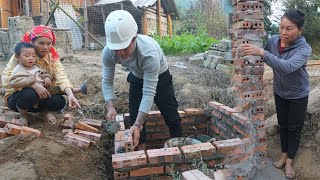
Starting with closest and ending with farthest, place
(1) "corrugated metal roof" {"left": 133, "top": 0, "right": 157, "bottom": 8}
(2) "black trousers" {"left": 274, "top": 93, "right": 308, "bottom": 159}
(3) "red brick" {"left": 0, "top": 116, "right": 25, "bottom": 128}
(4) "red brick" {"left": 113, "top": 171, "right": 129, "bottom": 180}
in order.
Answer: (4) "red brick" {"left": 113, "top": 171, "right": 129, "bottom": 180}, (2) "black trousers" {"left": 274, "top": 93, "right": 308, "bottom": 159}, (3) "red brick" {"left": 0, "top": 116, "right": 25, "bottom": 128}, (1) "corrugated metal roof" {"left": 133, "top": 0, "right": 157, "bottom": 8}

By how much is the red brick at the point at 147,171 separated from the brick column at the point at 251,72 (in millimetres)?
874

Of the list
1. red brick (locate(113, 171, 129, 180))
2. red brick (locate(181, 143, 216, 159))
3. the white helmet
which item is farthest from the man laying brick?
red brick (locate(181, 143, 216, 159))

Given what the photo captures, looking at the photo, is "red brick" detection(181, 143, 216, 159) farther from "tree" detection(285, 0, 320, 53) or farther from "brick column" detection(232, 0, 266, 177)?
"tree" detection(285, 0, 320, 53)

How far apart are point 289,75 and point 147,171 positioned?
1.54 m

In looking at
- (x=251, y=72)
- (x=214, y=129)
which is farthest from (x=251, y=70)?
(x=214, y=129)

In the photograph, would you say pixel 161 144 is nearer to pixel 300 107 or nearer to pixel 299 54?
pixel 300 107

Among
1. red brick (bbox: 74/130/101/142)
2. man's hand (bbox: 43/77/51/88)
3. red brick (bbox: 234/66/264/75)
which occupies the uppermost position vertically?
red brick (bbox: 234/66/264/75)

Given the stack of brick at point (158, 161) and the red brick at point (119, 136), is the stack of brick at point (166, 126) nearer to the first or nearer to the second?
the red brick at point (119, 136)

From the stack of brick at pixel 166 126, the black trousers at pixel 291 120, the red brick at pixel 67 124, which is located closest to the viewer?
the black trousers at pixel 291 120

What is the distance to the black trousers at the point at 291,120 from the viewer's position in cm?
274

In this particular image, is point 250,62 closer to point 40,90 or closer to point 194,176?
point 194,176

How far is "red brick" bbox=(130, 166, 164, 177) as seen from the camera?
7.57 ft

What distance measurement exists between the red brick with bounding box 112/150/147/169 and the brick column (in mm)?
1040

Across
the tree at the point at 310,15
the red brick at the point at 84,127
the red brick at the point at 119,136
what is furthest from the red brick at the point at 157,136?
the tree at the point at 310,15
